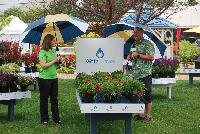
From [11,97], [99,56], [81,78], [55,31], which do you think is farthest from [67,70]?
[81,78]

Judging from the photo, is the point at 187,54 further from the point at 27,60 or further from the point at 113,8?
the point at 113,8

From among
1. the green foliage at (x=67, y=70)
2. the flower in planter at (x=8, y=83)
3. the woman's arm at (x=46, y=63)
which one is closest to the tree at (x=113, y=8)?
the woman's arm at (x=46, y=63)

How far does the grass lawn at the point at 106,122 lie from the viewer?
950 cm

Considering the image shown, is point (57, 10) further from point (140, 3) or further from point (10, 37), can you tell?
point (10, 37)

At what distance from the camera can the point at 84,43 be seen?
1102 centimetres

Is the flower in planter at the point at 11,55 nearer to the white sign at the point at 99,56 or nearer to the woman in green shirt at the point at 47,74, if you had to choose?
the white sign at the point at 99,56

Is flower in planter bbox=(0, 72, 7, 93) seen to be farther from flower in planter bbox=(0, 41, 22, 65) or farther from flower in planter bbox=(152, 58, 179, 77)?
flower in planter bbox=(0, 41, 22, 65)

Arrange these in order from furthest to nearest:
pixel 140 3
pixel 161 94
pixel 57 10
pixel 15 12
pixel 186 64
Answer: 1. pixel 15 12
2. pixel 186 64
3. pixel 57 10
4. pixel 161 94
5. pixel 140 3

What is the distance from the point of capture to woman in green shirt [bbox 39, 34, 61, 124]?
10000 millimetres

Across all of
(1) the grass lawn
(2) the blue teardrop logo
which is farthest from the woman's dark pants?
(2) the blue teardrop logo

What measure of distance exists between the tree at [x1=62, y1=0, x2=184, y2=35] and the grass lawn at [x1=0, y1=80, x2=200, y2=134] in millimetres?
2296

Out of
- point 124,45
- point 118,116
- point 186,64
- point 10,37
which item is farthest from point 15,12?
point 118,116

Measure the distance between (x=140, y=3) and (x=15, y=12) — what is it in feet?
140

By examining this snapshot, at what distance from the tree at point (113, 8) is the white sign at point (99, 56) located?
3353 mm
